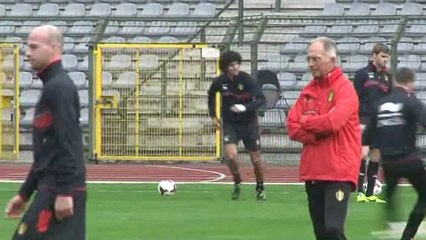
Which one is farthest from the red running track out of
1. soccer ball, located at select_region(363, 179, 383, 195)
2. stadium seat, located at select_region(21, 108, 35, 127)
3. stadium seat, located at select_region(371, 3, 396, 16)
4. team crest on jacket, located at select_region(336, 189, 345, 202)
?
team crest on jacket, located at select_region(336, 189, 345, 202)

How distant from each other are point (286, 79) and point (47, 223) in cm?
1964

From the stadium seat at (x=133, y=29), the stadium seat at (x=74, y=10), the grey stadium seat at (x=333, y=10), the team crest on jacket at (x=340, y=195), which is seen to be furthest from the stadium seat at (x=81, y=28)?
the team crest on jacket at (x=340, y=195)

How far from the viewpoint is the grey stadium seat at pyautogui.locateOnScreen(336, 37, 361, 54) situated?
27.1 m

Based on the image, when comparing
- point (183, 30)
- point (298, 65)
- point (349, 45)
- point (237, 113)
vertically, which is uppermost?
point (183, 30)

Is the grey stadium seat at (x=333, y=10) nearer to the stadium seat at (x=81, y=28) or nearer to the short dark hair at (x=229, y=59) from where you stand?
the stadium seat at (x=81, y=28)

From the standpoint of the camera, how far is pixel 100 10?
1272 inches

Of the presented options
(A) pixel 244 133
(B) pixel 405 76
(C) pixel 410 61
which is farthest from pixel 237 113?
(C) pixel 410 61

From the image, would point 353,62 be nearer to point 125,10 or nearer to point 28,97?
point 125,10

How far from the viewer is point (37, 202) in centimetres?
823

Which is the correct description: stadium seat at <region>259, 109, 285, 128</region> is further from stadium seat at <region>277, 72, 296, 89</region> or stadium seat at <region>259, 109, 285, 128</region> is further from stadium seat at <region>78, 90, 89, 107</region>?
stadium seat at <region>78, 90, 89, 107</region>

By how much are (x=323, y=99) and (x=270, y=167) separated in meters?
16.1

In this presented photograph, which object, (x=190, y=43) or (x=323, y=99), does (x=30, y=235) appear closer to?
(x=323, y=99)

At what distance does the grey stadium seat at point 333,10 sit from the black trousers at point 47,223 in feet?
72.6

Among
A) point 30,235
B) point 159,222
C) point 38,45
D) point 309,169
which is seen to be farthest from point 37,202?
point 159,222
